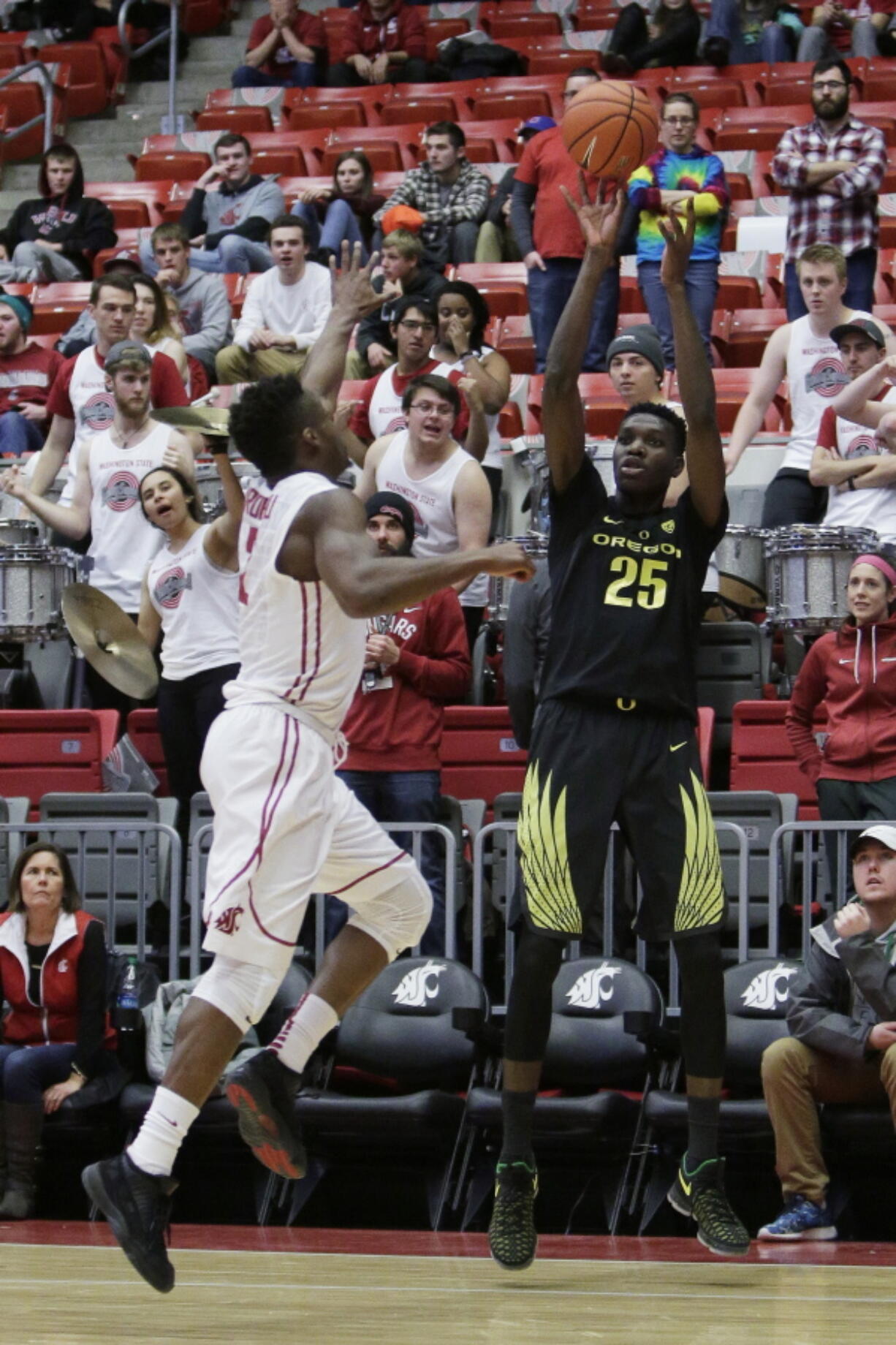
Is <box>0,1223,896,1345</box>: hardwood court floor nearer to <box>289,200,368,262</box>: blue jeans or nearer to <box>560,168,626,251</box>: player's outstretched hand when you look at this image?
<box>560,168,626,251</box>: player's outstretched hand

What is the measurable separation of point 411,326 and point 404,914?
4.83 meters

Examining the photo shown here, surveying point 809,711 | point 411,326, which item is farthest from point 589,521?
point 411,326

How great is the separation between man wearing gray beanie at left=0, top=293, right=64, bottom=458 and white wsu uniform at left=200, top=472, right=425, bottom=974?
6472 millimetres

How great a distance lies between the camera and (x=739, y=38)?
15.0 m

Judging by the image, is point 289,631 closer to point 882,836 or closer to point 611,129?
point 882,836

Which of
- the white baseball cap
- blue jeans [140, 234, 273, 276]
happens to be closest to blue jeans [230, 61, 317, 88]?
blue jeans [140, 234, 273, 276]

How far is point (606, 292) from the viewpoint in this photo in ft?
35.0

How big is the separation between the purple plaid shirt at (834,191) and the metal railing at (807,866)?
403 cm

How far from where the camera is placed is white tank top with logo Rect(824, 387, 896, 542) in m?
8.48

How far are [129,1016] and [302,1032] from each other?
2.75 m

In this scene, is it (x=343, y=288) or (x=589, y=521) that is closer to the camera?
(x=589, y=521)

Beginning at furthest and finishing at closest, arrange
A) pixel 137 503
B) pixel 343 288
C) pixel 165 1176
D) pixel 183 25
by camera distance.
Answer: pixel 183 25
pixel 137 503
pixel 343 288
pixel 165 1176

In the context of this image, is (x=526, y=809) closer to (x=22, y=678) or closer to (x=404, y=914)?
(x=404, y=914)

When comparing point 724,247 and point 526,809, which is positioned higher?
point 724,247
